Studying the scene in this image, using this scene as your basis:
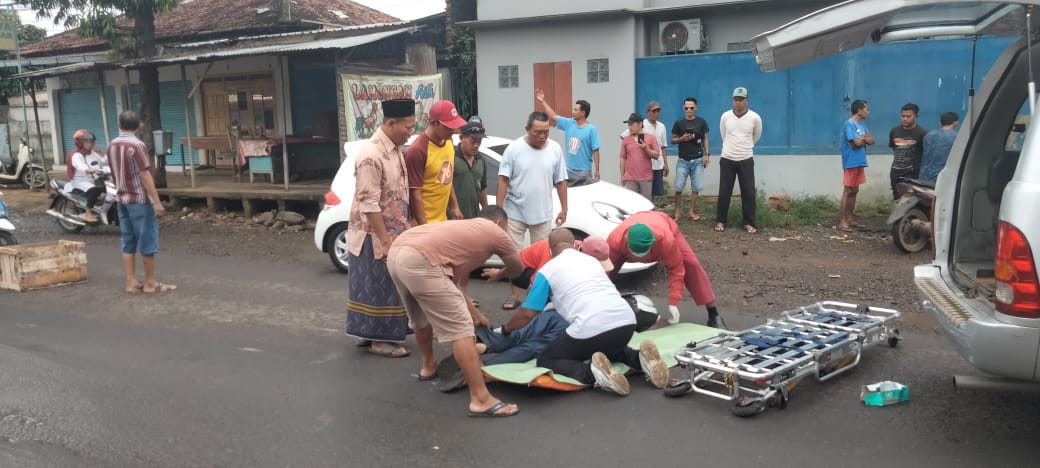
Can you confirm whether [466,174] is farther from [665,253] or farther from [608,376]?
[608,376]

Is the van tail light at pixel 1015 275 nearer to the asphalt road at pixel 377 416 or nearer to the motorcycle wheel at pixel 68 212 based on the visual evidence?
the asphalt road at pixel 377 416

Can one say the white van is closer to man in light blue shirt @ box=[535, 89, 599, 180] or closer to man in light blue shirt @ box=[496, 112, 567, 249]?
man in light blue shirt @ box=[496, 112, 567, 249]

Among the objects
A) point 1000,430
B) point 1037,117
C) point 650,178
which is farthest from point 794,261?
point 1037,117

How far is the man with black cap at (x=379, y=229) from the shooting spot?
5.46m

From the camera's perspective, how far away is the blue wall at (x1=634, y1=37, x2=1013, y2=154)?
11.8 metres

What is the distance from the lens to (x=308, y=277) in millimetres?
8836

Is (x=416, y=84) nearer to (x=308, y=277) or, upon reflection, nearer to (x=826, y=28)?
(x=308, y=277)

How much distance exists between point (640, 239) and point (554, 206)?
2724 mm

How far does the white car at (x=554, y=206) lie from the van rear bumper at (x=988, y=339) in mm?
3835

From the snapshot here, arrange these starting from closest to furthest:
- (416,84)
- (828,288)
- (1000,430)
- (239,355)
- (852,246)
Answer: (1000,430)
(239,355)
(828,288)
(852,246)
(416,84)

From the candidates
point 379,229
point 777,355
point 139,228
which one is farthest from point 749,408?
point 139,228

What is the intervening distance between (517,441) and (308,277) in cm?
507

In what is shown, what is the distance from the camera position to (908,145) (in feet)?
32.5

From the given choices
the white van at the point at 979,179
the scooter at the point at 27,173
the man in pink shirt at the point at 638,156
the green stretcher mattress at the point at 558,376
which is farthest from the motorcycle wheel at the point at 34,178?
the white van at the point at 979,179
